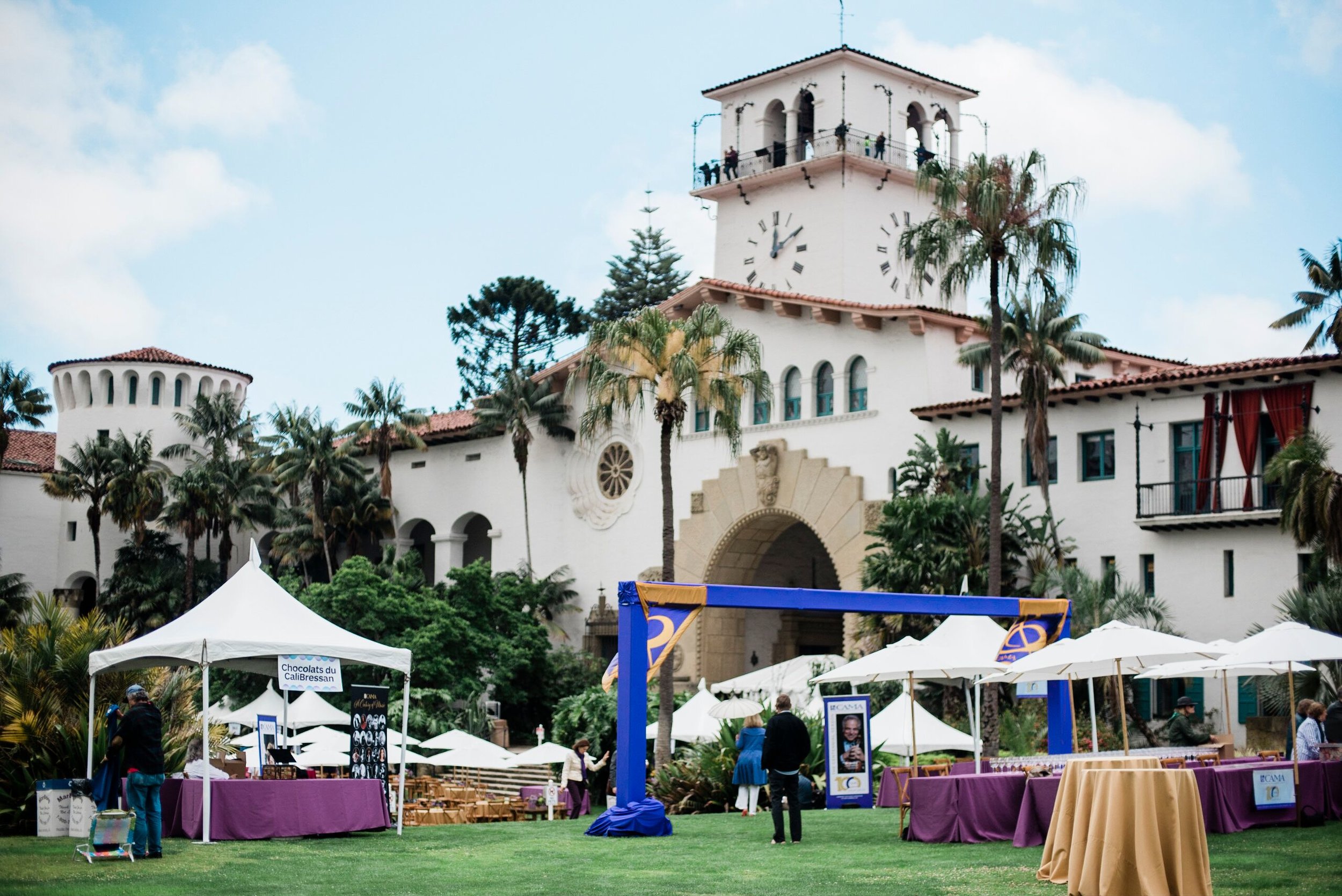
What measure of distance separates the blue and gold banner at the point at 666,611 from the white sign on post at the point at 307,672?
11.8ft

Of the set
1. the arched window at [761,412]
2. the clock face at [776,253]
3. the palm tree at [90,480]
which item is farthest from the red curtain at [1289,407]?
the palm tree at [90,480]

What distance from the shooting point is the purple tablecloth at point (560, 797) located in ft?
86.3

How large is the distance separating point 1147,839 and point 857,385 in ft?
98.4

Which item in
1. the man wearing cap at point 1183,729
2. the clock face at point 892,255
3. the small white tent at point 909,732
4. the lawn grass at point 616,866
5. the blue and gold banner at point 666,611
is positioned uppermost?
the clock face at point 892,255

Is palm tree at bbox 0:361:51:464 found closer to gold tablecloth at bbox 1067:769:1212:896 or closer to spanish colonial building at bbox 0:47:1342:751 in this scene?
spanish colonial building at bbox 0:47:1342:751

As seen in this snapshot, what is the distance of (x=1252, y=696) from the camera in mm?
32750

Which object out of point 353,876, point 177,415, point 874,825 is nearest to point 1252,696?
point 874,825

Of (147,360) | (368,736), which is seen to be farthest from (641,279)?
(368,736)

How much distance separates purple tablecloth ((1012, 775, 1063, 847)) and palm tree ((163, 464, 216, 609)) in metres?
44.4

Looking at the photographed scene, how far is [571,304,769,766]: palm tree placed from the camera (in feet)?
104

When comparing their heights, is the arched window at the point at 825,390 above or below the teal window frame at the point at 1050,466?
above

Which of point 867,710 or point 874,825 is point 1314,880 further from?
point 867,710

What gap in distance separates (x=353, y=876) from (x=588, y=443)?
111 feet

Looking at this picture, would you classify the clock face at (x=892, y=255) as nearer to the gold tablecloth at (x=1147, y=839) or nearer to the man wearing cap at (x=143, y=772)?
the man wearing cap at (x=143, y=772)
